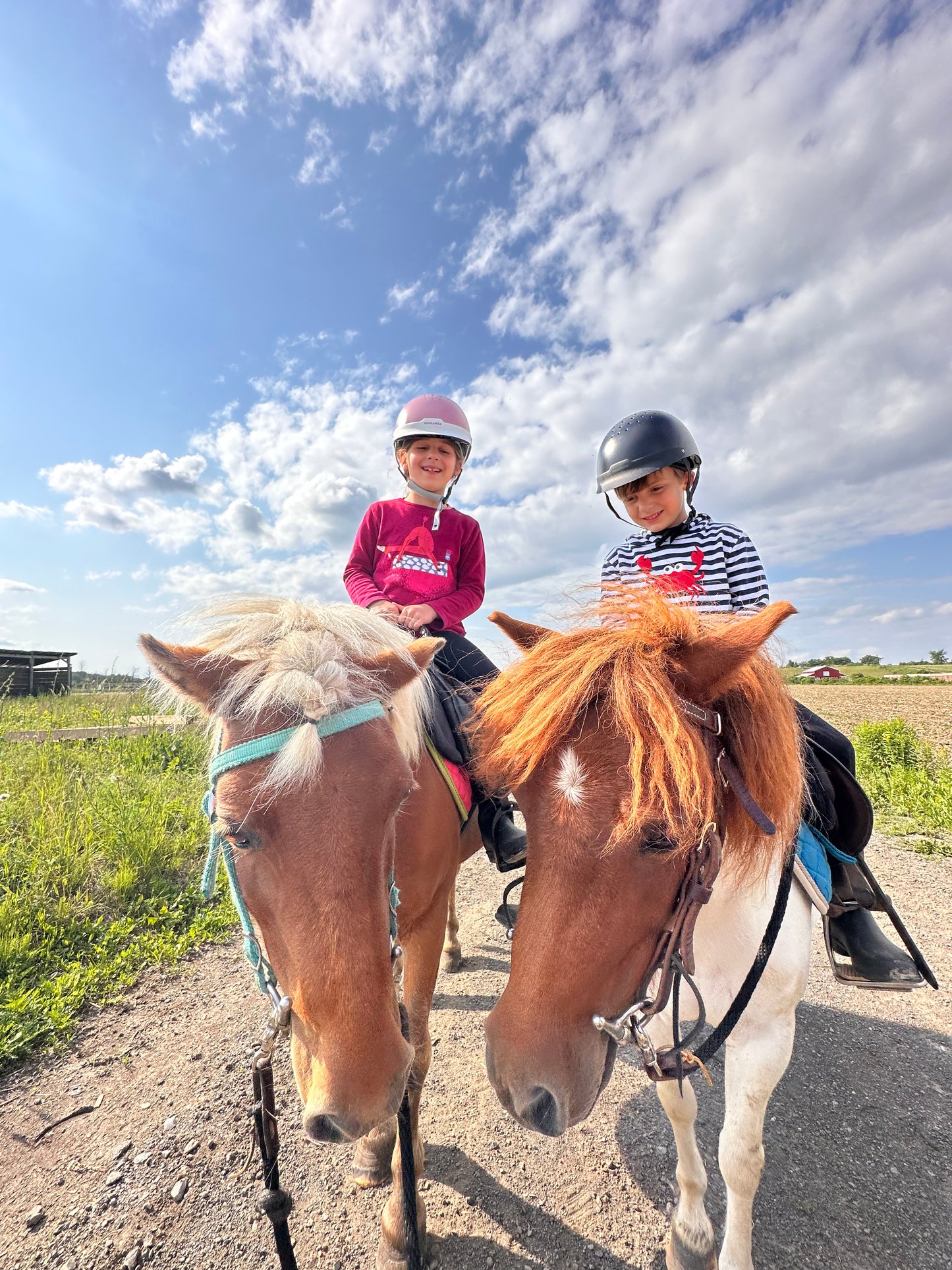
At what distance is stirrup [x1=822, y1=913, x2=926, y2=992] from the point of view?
7.77 feet

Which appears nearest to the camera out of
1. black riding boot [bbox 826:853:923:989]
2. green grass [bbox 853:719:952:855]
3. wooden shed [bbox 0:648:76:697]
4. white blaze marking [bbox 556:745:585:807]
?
white blaze marking [bbox 556:745:585:807]

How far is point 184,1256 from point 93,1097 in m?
1.09

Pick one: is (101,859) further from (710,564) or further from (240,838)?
(710,564)

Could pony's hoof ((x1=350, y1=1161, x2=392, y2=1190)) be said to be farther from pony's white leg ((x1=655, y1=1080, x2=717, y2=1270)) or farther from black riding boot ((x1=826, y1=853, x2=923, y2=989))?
black riding boot ((x1=826, y1=853, x2=923, y2=989))

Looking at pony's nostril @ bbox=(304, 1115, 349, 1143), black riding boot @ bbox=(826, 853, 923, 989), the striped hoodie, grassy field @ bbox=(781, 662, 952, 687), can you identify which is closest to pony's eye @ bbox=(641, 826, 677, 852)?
pony's nostril @ bbox=(304, 1115, 349, 1143)

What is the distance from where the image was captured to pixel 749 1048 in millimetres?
1821

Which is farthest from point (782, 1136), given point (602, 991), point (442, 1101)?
point (602, 991)

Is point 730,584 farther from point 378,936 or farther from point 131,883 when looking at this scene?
point 131,883

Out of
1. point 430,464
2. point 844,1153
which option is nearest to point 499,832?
point 844,1153

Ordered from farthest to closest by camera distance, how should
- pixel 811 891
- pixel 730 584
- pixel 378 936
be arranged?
pixel 730 584, pixel 811 891, pixel 378 936

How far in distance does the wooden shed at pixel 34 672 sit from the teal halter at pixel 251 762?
14459 mm

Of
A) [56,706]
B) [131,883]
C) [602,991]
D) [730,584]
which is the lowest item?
[131,883]

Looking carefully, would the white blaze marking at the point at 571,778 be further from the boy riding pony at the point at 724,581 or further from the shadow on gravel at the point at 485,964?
the shadow on gravel at the point at 485,964

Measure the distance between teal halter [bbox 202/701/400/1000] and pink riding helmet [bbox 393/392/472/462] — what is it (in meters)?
2.55
